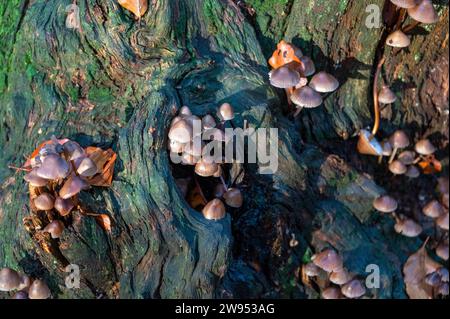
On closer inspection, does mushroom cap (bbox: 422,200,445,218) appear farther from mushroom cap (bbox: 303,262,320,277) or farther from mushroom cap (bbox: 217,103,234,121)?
mushroom cap (bbox: 217,103,234,121)

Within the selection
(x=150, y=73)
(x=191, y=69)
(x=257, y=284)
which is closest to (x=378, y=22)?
(x=191, y=69)

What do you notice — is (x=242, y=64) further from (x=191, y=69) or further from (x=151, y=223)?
(x=151, y=223)

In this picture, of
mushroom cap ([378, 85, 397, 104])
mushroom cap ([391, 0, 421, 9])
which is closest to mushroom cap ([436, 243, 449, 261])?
mushroom cap ([378, 85, 397, 104])

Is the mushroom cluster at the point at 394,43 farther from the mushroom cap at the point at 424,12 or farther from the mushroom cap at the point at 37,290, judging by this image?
the mushroom cap at the point at 37,290

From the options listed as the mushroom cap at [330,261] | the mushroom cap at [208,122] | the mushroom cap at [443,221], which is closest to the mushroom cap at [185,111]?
the mushroom cap at [208,122]

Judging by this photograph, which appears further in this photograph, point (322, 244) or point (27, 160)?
point (322, 244)
